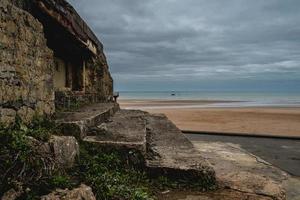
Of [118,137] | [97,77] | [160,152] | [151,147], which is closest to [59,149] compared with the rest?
[118,137]

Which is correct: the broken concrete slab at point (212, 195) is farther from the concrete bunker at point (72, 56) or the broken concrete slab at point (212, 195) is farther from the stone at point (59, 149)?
the concrete bunker at point (72, 56)

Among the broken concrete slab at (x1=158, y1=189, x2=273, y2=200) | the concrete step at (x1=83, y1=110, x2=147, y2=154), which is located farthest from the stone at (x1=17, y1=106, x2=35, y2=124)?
the broken concrete slab at (x1=158, y1=189, x2=273, y2=200)

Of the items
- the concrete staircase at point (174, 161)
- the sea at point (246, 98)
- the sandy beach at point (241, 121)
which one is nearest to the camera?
the concrete staircase at point (174, 161)

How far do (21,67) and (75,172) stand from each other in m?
1.22

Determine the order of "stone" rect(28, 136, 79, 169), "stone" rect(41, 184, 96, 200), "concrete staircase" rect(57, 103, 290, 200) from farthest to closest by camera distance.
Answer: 1. "concrete staircase" rect(57, 103, 290, 200)
2. "stone" rect(28, 136, 79, 169)
3. "stone" rect(41, 184, 96, 200)

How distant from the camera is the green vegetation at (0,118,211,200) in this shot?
247 cm

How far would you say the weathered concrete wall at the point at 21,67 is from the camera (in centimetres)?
313

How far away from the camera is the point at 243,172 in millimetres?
4734

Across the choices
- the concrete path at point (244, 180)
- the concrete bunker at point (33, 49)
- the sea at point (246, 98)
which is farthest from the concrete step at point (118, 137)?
the sea at point (246, 98)

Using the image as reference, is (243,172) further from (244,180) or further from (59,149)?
(59,149)

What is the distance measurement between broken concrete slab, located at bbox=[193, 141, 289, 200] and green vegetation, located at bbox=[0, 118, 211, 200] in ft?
2.08

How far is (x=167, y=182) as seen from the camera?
3596 mm

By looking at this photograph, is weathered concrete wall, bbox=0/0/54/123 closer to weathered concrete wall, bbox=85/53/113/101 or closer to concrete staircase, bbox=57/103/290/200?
→ concrete staircase, bbox=57/103/290/200

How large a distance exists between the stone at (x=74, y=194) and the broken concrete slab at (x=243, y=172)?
178cm
